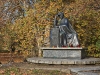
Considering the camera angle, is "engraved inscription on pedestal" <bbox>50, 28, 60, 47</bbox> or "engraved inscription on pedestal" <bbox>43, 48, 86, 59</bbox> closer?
"engraved inscription on pedestal" <bbox>43, 48, 86, 59</bbox>

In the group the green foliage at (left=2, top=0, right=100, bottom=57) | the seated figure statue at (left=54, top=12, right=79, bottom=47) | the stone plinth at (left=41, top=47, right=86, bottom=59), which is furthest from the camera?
the green foliage at (left=2, top=0, right=100, bottom=57)

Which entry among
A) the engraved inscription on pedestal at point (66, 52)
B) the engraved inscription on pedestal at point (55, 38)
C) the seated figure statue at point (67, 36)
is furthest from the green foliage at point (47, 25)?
the engraved inscription on pedestal at point (66, 52)

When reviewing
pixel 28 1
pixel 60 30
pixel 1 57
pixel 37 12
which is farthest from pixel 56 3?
pixel 1 57

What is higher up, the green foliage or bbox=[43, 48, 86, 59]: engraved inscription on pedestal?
the green foliage

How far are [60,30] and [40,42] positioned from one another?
24.1 ft

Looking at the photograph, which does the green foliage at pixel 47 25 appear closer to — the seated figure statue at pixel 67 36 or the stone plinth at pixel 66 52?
the seated figure statue at pixel 67 36

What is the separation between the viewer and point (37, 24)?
18656 millimetres

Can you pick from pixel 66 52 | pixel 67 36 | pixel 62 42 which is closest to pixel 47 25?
pixel 67 36

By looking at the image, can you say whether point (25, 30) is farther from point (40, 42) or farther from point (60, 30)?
point (60, 30)

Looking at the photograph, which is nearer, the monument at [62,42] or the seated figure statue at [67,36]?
the monument at [62,42]

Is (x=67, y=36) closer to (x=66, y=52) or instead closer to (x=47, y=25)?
(x=66, y=52)

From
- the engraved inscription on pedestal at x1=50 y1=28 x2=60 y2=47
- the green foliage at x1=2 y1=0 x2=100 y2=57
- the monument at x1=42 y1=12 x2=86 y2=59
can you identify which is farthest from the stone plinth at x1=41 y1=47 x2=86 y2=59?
the green foliage at x1=2 y1=0 x2=100 y2=57

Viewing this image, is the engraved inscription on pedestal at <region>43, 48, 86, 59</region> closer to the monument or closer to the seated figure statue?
the monument

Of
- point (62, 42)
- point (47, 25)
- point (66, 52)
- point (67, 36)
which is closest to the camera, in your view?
point (66, 52)
